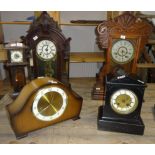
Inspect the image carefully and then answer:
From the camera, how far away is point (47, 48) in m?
1.43

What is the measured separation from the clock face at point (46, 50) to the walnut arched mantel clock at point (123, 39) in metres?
0.35

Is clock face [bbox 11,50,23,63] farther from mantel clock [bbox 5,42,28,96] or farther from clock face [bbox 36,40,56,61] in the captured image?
clock face [bbox 36,40,56,61]

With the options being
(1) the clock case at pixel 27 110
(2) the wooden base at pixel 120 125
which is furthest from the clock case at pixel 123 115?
(1) the clock case at pixel 27 110

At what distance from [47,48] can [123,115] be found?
2.42 ft

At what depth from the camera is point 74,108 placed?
1.18 meters

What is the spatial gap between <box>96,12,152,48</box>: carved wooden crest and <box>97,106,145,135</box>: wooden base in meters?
0.60

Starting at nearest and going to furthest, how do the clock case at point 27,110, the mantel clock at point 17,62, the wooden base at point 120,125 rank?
the clock case at point 27,110 < the wooden base at point 120,125 < the mantel clock at point 17,62

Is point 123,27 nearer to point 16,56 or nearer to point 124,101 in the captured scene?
point 124,101

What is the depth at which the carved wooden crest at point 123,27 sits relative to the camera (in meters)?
1.35

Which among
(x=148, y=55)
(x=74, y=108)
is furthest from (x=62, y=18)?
(x=74, y=108)

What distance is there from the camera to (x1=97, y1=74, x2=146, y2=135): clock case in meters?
1.06

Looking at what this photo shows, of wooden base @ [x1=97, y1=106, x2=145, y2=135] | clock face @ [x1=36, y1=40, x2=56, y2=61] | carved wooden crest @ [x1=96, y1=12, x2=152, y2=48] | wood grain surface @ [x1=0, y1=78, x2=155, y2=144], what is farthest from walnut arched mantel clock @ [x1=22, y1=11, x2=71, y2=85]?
wooden base @ [x1=97, y1=106, x2=145, y2=135]

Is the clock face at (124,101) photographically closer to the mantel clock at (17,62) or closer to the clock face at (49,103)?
the clock face at (49,103)

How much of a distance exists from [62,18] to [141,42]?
1106 mm
